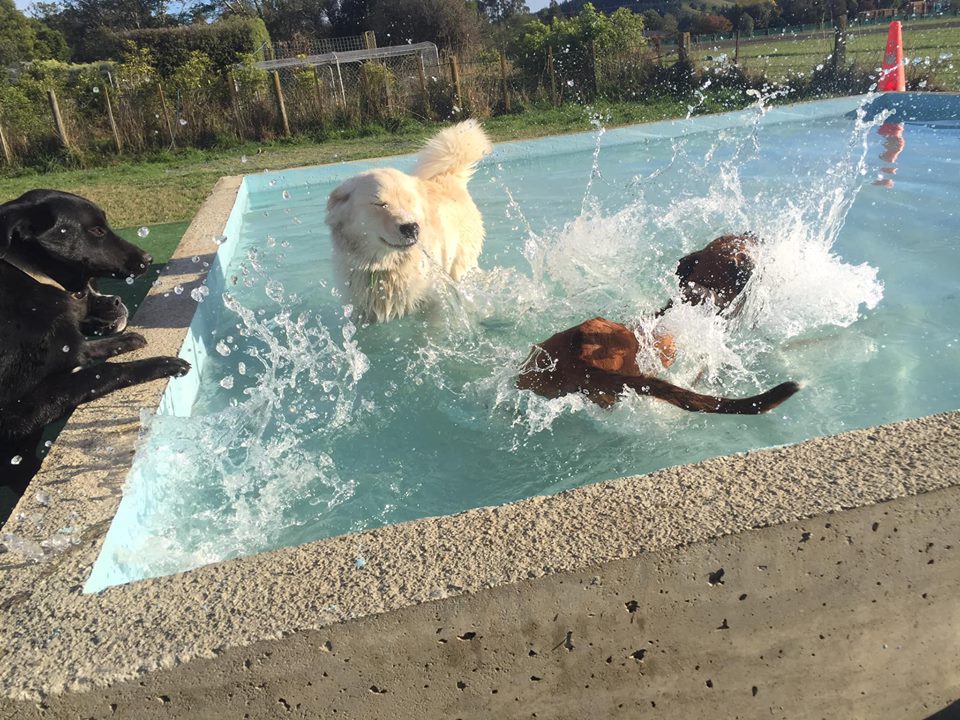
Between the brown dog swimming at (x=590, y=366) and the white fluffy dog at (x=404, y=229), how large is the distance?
1.41 m

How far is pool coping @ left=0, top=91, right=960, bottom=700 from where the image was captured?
1.73m

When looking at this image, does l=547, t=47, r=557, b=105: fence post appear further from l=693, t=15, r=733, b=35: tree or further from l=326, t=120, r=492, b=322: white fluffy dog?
l=326, t=120, r=492, b=322: white fluffy dog

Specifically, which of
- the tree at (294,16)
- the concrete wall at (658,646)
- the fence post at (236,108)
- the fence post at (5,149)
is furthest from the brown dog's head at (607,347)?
the tree at (294,16)

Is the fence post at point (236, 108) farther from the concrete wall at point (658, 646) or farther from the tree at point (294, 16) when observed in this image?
the tree at point (294, 16)

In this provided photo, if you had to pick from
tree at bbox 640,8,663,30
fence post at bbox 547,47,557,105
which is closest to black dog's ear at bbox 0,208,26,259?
fence post at bbox 547,47,557,105

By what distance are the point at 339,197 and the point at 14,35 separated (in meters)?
41.8

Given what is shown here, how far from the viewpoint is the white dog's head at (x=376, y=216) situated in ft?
14.2

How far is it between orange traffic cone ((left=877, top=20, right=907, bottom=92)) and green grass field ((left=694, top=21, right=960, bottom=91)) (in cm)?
69


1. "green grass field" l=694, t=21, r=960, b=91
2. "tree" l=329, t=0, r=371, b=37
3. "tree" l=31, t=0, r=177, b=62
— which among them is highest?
"tree" l=31, t=0, r=177, b=62

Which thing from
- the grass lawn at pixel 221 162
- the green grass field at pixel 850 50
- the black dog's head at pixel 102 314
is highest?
the green grass field at pixel 850 50

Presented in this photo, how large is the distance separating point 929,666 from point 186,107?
16.5 metres

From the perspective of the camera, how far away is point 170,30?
31906mm

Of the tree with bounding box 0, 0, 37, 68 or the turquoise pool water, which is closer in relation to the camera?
the turquoise pool water

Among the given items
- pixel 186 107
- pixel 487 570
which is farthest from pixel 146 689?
pixel 186 107
